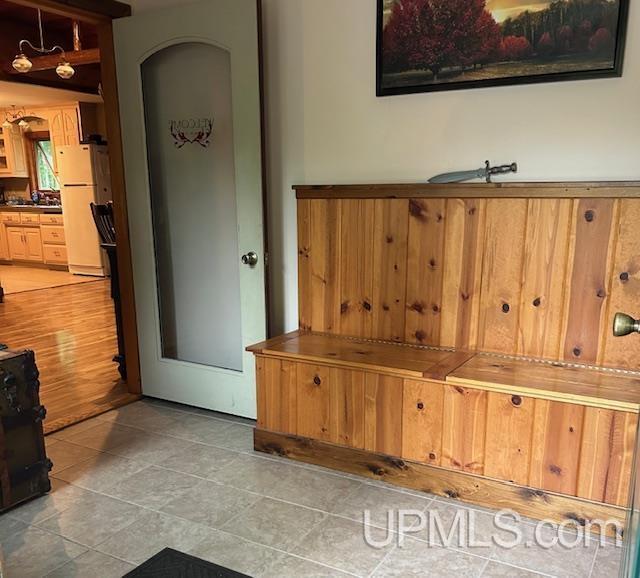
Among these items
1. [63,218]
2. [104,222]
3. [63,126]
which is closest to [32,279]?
[63,218]

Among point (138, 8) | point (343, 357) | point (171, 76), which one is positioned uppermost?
point (138, 8)

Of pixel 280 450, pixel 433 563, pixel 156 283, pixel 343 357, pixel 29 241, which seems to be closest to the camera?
pixel 433 563

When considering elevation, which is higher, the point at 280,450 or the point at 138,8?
the point at 138,8

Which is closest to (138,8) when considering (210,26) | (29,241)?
(210,26)

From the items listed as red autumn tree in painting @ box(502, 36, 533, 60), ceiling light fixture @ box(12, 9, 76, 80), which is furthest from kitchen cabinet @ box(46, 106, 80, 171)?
red autumn tree in painting @ box(502, 36, 533, 60)

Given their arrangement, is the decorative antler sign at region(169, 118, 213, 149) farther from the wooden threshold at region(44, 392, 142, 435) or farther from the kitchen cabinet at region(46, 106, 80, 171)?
the kitchen cabinet at region(46, 106, 80, 171)

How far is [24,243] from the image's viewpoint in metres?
8.23

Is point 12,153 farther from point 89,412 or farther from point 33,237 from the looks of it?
point 89,412

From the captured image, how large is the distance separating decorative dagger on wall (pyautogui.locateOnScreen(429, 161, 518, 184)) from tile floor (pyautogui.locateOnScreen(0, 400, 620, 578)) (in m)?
1.32

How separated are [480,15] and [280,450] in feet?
6.80

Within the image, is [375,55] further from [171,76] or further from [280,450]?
[280,450]

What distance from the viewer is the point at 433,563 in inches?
71.8

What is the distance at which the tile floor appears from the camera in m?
1.82

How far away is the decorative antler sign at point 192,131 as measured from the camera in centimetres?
290
